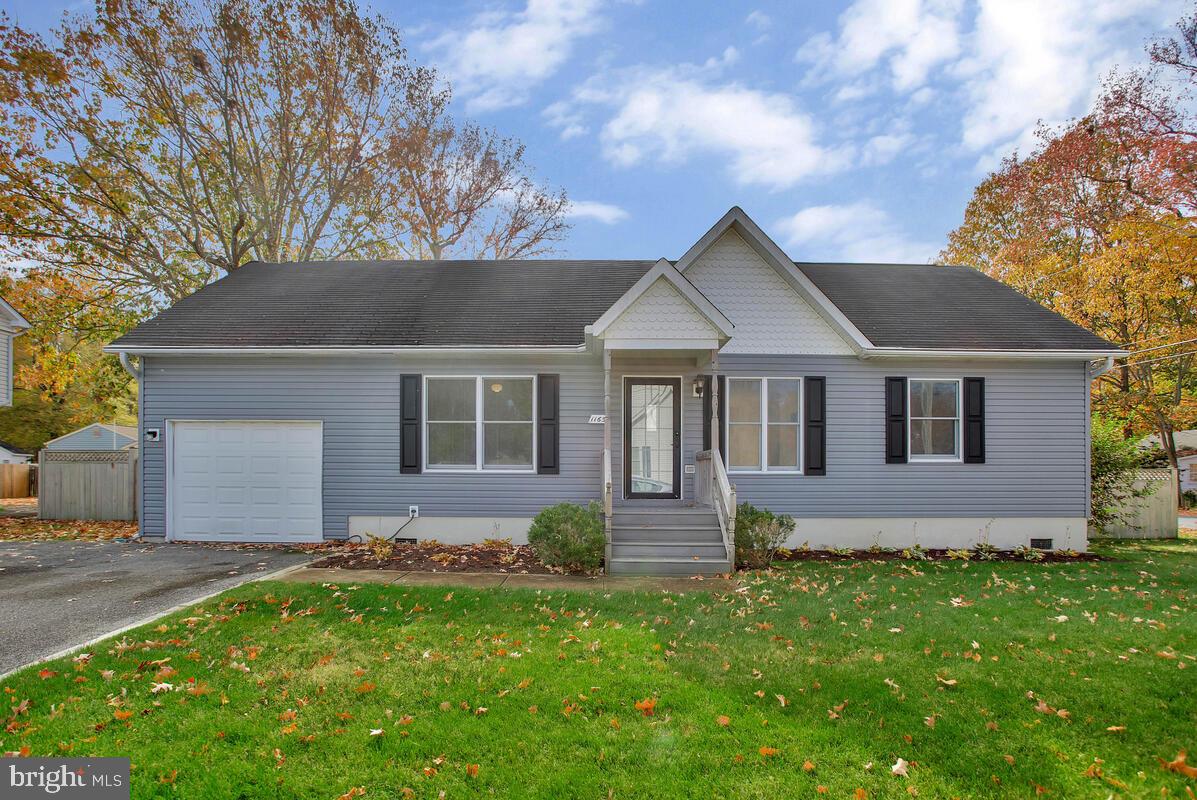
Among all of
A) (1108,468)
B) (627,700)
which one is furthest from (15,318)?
(1108,468)

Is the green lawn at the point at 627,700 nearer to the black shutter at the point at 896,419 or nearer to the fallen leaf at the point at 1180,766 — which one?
the fallen leaf at the point at 1180,766

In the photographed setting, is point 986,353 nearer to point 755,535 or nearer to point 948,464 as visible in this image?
point 948,464

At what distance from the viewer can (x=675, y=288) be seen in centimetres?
858

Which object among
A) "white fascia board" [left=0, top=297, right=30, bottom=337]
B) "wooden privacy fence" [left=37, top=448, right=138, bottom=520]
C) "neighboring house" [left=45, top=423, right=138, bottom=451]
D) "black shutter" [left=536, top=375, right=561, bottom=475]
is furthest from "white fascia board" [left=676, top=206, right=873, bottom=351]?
"neighboring house" [left=45, top=423, right=138, bottom=451]

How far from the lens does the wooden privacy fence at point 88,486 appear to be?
13062 millimetres

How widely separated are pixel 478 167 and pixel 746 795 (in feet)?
79.4

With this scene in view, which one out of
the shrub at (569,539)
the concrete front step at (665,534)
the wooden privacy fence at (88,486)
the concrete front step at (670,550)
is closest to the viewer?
the shrub at (569,539)

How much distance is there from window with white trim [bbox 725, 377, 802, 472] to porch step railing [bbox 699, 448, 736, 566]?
0.68 meters

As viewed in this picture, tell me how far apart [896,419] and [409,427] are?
8483 mm

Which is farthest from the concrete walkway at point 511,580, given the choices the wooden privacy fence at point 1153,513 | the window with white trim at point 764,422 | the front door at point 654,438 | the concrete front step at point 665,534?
the wooden privacy fence at point 1153,513

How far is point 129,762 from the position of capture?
10.7 ft

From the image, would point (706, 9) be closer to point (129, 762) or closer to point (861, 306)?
point (861, 306)

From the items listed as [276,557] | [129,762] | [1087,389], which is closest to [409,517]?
[276,557]

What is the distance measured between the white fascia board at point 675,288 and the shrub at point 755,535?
265 centimetres
